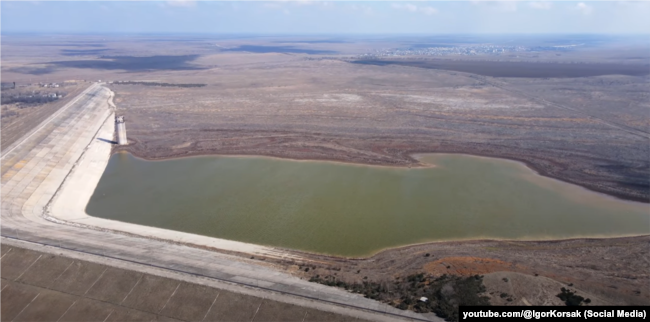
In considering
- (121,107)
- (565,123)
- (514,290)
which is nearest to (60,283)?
(514,290)

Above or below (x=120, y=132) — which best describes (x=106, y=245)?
below

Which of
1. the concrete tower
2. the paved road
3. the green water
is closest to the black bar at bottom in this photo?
the paved road

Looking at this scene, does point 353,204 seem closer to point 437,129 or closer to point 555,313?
point 555,313

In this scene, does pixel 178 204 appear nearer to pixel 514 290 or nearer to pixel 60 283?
pixel 60 283

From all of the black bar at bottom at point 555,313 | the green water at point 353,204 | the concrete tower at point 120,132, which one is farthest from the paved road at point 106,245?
the concrete tower at point 120,132

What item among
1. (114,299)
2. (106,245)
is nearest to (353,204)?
(106,245)

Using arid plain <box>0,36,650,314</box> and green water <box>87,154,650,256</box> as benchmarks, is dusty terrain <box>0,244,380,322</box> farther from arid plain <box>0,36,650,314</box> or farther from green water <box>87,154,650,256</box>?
green water <box>87,154,650,256</box>
